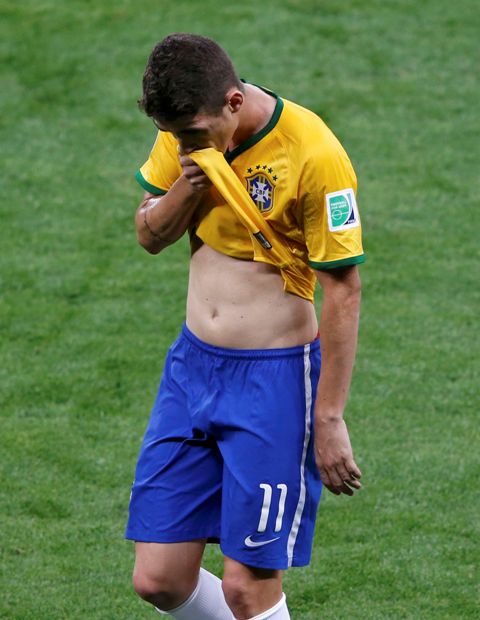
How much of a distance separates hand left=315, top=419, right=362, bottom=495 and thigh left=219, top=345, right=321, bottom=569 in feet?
0.36

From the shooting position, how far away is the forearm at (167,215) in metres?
3.84

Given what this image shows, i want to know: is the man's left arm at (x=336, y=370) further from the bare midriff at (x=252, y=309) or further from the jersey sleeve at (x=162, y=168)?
the jersey sleeve at (x=162, y=168)

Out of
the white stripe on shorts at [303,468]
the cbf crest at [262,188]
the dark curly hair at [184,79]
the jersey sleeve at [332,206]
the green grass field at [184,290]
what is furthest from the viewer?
Result: the green grass field at [184,290]

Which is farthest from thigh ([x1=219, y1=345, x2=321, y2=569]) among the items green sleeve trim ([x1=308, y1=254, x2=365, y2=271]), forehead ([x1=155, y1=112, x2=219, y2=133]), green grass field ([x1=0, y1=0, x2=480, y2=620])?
green grass field ([x1=0, y1=0, x2=480, y2=620])

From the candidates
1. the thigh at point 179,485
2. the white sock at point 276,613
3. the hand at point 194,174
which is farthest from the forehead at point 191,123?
the white sock at point 276,613

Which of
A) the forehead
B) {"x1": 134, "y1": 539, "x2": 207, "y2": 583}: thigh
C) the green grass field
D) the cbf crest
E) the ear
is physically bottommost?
the green grass field

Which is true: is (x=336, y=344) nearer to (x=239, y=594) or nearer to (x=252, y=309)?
(x=252, y=309)

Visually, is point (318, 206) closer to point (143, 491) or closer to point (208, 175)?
point (208, 175)

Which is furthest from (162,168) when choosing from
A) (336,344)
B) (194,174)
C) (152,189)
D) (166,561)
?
(166,561)

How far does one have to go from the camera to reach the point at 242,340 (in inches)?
156

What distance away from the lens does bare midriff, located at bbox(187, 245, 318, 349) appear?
3.95 metres

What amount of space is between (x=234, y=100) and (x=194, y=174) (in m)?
0.24

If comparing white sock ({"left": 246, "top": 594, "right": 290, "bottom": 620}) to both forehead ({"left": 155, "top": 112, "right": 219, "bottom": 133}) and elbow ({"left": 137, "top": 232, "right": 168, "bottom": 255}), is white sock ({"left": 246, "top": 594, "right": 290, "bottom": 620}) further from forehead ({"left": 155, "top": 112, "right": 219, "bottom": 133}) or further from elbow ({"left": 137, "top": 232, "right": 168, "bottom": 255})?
forehead ({"left": 155, "top": 112, "right": 219, "bottom": 133})

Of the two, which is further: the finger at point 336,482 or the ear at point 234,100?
the finger at point 336,482
